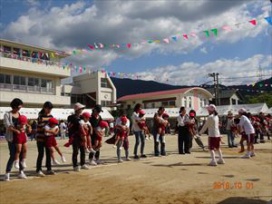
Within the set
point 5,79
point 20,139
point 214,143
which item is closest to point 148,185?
point 20,139

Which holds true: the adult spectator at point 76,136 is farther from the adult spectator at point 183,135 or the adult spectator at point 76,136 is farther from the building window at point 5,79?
the building window at point 5,79

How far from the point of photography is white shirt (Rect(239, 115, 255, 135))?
1206 cm

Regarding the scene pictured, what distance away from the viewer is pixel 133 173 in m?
8.34

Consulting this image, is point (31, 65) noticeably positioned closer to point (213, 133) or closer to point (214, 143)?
point (213, 133)

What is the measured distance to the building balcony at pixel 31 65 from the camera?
125 feet

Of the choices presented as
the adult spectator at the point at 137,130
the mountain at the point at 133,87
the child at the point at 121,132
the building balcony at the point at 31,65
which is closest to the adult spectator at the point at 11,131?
the child at the point at 121,132

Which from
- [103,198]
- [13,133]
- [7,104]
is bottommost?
[103,198]

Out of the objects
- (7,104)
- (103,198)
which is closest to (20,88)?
(7,104)

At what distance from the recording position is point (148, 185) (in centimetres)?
693

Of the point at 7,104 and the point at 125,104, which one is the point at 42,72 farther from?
the point at 125,104

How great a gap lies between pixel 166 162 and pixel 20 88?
33298 millimetres

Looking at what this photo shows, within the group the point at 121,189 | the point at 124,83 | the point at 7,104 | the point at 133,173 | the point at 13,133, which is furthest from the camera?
the point at 124,83

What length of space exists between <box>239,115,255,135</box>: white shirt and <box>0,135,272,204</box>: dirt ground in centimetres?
252

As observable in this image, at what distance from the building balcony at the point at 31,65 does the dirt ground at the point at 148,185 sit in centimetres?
3124
